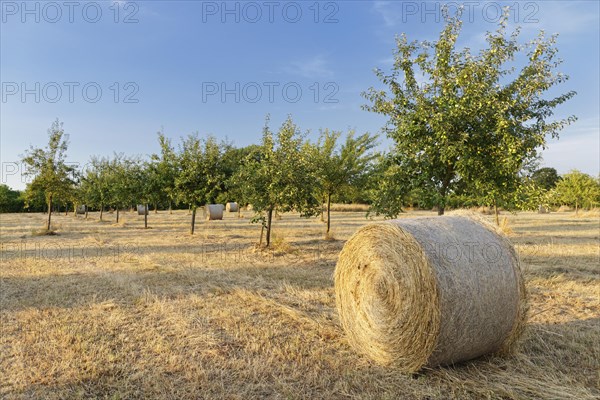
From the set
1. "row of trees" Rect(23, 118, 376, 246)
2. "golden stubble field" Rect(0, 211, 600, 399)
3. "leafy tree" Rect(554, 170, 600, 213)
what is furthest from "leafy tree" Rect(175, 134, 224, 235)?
"leafy tree" Rect(554, 170, 600, 213)

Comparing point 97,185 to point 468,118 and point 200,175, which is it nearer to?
point 200,175

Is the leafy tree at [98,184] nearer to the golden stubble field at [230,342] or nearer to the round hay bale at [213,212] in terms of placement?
the round hay bale at [213,212]

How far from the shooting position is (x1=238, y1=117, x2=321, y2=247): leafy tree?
14.3 metres

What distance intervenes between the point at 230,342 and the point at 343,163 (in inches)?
584

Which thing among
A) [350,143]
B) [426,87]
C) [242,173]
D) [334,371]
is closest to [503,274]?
[334,371]

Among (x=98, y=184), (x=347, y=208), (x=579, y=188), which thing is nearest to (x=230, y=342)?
(x=98, y=184)

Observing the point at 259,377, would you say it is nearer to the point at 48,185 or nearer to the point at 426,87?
the point at 426,87

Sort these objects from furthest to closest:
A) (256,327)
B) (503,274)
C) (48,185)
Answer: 1. (48,185)
2. (256,327)
3. (503,274)

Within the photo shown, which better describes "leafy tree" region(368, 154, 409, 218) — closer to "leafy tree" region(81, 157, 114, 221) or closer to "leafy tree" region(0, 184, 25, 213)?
"leafy tree" region(81, 157, 114, 221)

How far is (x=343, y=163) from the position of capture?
Result: 63.9ft

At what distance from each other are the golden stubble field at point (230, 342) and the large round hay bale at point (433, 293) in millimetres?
279

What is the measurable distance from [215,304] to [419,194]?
5.60 m

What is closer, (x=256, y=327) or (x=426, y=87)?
(x=256, y=327)

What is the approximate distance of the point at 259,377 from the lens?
14.6 feet
